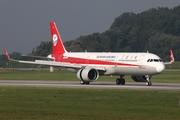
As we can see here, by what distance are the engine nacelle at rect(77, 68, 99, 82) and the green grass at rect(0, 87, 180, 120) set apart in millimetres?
18142

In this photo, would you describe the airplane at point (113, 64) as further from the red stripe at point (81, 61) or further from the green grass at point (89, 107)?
the green grass at point (89, 107)

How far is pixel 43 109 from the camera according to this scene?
28344 mm

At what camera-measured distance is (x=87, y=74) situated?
183 feet

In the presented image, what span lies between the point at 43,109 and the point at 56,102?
4.14m

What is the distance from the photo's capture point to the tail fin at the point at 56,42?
64438mm

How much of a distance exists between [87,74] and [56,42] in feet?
34.6

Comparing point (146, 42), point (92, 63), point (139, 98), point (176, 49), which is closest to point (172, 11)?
point (146, 42)

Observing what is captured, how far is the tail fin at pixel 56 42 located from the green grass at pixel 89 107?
87.9 feet

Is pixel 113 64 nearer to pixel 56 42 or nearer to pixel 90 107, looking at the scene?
pixel 56 42

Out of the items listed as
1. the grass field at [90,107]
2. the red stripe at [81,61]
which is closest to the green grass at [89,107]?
the grass field at [90,107]

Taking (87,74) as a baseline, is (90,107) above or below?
below

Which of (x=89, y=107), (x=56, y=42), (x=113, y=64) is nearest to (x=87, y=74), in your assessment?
(x=113, y=64)

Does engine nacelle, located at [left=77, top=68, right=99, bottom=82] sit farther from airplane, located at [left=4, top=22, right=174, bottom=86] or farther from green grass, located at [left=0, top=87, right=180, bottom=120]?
green grass, located at [left=0, top=87, right=180, bottom=120]

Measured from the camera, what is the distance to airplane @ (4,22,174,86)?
5381 cm
